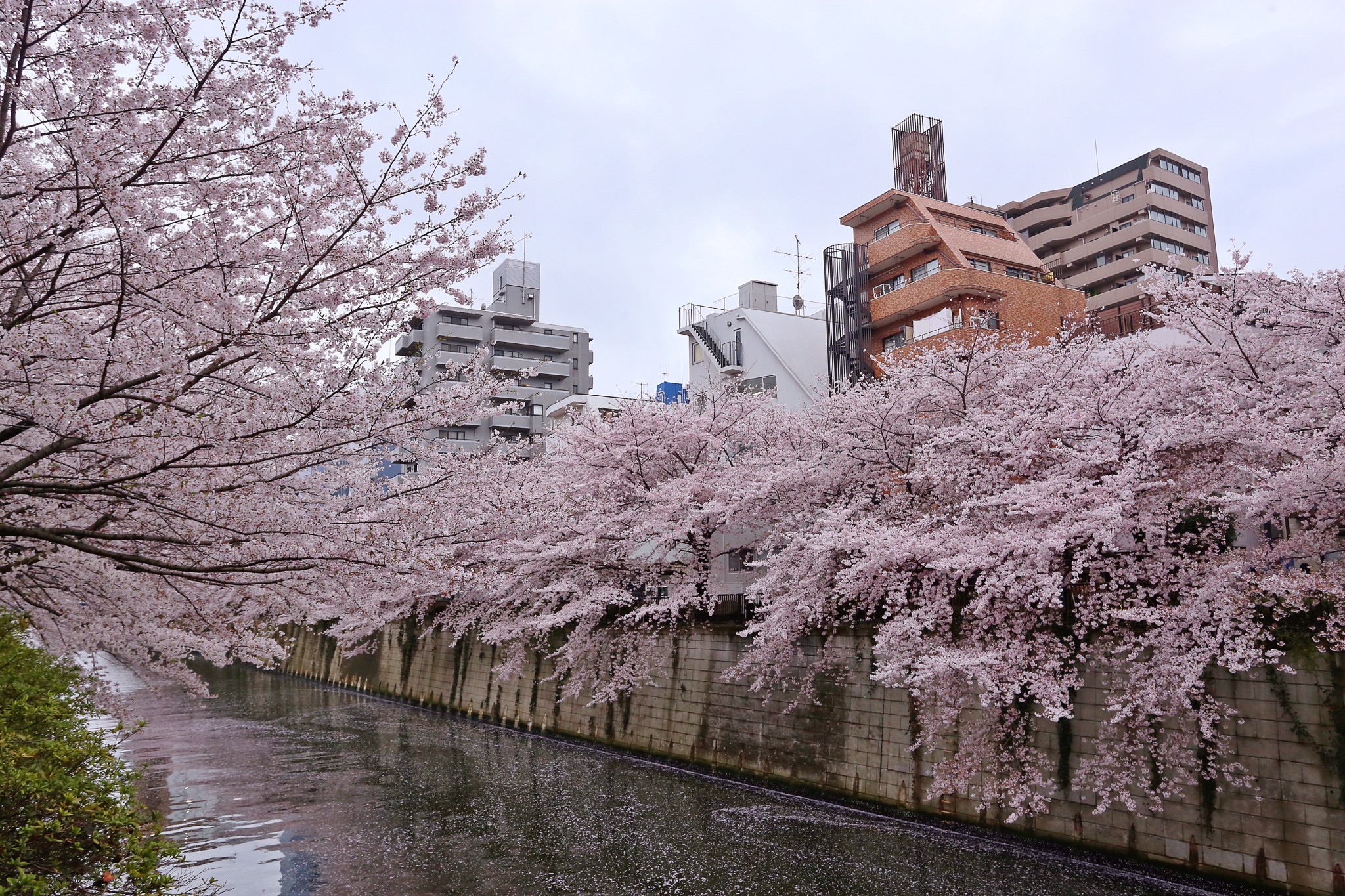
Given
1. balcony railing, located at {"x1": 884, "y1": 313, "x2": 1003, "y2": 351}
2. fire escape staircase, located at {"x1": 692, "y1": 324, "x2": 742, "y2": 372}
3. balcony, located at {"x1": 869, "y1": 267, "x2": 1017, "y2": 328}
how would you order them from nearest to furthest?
balcony railing, located at {"x1": 884, "y1": 313, "x2": 1003, "y2": 351}
balcony, located at {"x1": 869, "y1": 267, "x2": 1017, "y2": 328}
fire escape staircase, located at {"x1": 692, "y1": 324, "x2": 742, "y2": 372}

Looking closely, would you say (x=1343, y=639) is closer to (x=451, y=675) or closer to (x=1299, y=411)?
(x=1299, y=411)

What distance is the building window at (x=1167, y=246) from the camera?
46.8m

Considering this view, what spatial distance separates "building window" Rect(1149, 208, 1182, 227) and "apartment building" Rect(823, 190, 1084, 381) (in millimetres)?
18995

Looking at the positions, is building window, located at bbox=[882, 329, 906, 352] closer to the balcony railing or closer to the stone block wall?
the balcony railing

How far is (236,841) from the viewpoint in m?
12.6

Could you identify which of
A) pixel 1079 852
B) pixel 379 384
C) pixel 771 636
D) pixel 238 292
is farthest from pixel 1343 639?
pixel 238 292

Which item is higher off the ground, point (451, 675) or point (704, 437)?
point (704, 437)

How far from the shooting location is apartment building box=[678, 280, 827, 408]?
32.8 metres

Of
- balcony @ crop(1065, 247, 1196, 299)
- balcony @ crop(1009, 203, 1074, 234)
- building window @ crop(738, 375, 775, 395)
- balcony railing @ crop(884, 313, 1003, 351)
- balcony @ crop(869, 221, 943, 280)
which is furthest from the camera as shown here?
balcony @ crop(1009, 203, 1074, 234)

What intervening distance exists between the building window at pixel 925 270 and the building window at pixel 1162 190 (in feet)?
84.0

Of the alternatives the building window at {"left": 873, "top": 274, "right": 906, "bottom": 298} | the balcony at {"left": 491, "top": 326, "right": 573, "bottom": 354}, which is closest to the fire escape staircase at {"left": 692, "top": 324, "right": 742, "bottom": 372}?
the building window at {"left": 873, "top": 274, "right": 906, "bottom": 298}

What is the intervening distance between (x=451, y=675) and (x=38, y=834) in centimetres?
2757

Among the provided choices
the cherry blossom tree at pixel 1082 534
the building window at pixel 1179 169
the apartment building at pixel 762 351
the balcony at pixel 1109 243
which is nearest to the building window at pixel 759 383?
the apartment building at pixel 762 351

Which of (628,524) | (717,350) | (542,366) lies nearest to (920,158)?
(717,350)
